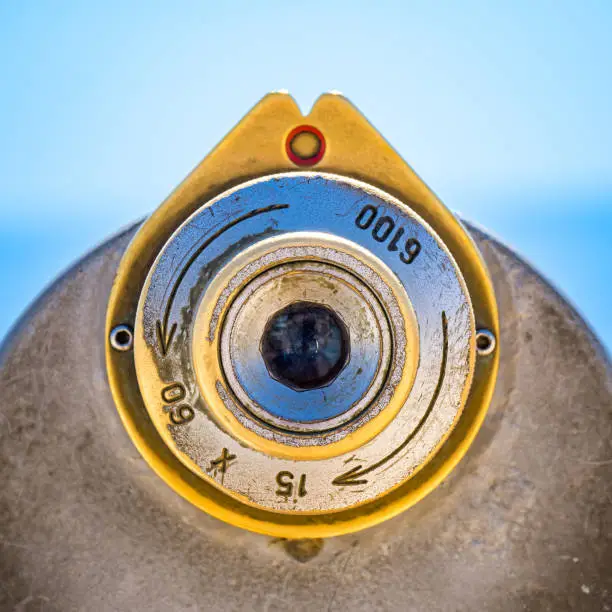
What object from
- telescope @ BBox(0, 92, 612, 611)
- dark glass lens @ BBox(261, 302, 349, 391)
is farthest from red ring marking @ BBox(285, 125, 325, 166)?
dark glass lens @ BBox(261, 302, 349, 391)

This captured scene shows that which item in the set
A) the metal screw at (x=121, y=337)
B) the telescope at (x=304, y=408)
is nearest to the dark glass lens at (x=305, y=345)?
the telescope at (x=304, y=408)

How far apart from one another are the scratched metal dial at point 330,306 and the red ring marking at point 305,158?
0.02 meters

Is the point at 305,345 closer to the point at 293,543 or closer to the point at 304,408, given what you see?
the point at 304,408

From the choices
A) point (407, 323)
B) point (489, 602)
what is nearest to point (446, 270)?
point (407, 323)

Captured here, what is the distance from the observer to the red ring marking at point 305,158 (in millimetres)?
887

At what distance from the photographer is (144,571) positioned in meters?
0.92

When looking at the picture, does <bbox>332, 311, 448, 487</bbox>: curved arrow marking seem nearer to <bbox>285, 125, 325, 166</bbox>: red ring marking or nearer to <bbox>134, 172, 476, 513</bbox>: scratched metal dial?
<bbox>134, 172, 476, 513</bbox>: scratched metal dial

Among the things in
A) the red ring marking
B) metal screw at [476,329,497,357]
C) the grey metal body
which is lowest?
the grey metal body

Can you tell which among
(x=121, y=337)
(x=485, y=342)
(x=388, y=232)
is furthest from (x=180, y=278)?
(x=485, y=342)

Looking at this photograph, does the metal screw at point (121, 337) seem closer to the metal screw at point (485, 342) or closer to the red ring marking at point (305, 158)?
the red ring marking at point (305, 158)

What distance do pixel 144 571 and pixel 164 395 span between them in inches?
7.8

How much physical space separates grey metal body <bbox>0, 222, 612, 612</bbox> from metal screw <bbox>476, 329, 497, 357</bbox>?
1.3 inches

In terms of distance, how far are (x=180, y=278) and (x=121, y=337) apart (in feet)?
0.32

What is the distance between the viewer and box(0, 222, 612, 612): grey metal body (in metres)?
0.92
